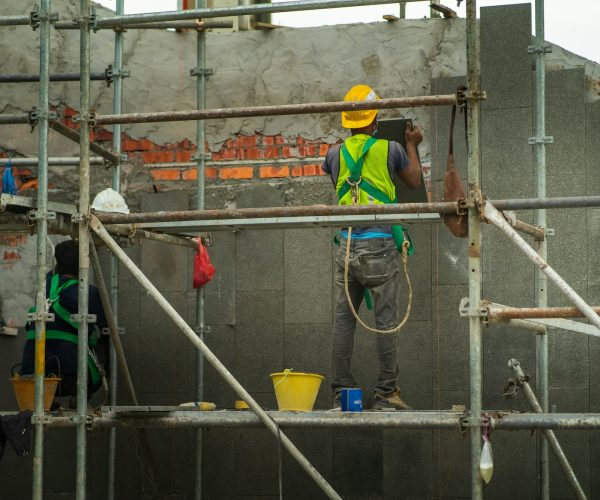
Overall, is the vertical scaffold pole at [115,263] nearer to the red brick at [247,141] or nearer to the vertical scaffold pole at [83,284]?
the red brick at [247,141]

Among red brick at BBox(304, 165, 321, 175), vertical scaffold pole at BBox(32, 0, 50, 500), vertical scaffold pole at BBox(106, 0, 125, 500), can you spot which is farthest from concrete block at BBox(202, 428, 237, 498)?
red brick at BBox(304, 165, 321, 175)

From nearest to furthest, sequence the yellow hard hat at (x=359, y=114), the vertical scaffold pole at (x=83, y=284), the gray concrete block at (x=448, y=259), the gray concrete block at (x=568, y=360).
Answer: the vertical scaffold pole at (x=83, y=284) < the yellow hard hat at (x=359, y=114) < the gray concrete block at (x=568, y=360) < the gray concrete block at (x=448, y=259)

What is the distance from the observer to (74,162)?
873 cm

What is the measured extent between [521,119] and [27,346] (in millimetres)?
3699

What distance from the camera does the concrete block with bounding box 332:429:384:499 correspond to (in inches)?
339

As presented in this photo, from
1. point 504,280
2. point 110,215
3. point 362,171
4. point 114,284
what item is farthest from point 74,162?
point 504,280

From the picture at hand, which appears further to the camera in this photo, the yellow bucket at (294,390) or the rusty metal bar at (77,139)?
the rusty metal bar at (77,139)

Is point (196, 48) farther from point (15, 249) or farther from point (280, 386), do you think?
point (280, 386)

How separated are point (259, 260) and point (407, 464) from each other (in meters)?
1.81

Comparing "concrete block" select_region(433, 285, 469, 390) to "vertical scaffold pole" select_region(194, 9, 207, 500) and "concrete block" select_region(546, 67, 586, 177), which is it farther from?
"vertical scaffold pole" select_region(194, 9, 207, 500)

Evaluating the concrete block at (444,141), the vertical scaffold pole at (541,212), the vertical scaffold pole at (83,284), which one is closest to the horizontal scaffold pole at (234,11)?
the vertical scaffold pole at (83,284)

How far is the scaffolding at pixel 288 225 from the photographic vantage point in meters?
6.57

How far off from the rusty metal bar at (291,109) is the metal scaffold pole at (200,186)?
125cm

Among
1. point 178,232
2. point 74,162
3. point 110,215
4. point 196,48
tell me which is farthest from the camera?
point 196,48
